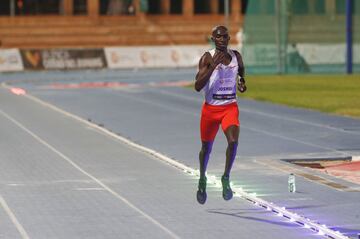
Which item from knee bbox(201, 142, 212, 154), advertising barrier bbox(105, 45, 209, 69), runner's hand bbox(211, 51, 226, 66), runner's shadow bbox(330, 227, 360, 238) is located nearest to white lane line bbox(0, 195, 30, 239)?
knee bbox(201, 142, 212, 154)

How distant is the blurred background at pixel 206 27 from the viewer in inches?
2149

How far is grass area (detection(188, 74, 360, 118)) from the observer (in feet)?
120

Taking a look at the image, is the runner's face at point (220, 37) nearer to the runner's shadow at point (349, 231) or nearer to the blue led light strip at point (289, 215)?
the blue led light strip at point (289, 215)

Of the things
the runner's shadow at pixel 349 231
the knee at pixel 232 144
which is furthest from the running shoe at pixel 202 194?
the runner's shadow at pixel 349 231

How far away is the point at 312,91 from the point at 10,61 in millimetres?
25447

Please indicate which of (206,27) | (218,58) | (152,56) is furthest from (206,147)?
(206,27)

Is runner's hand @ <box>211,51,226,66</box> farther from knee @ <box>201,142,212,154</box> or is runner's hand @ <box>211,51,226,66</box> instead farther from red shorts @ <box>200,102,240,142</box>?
knee @ <box>201,142,212,154</box>

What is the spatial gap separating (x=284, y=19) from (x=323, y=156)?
33.4 meters

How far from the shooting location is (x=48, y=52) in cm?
6612

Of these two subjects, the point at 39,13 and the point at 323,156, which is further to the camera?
the point at 39,13

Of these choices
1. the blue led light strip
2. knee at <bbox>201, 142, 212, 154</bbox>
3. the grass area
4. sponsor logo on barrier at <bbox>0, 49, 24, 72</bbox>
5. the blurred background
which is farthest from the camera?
sponsor logo on barrier at <bbox>0, 49, 24, 72</bbox>

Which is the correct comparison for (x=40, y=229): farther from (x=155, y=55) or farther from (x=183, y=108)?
(x=155, y=55)

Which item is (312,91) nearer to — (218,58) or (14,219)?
(218,58)

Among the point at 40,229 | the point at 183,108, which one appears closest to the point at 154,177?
the point at 40,229
